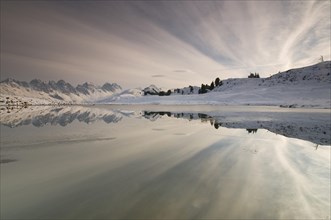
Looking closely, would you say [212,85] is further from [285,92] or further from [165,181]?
[165,181]

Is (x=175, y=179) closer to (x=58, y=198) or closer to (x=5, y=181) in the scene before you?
(x=58, y=198)

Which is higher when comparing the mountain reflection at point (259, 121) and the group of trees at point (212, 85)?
the group of trees at point (212, 85)

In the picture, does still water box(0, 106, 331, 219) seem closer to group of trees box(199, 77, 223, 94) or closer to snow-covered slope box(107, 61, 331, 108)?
snow-covered slope box(107, 61, 331, 108)

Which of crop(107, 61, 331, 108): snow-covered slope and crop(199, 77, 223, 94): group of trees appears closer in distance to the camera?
crop(107, 61, 331, 108): snow-covered slope

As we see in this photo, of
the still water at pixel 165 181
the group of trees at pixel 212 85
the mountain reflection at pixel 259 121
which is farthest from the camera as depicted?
the group of trees at pixel 212 85

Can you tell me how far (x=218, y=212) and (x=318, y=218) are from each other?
2.53 m

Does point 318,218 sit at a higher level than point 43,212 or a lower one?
lower

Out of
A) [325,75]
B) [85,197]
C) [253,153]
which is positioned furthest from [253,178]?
[325,75]

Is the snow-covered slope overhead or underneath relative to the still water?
overhead

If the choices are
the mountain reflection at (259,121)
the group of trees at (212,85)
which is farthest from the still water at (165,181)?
the group of trees at (212,85)

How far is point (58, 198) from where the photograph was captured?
7.60m

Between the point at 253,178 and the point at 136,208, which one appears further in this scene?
the point at 253,178

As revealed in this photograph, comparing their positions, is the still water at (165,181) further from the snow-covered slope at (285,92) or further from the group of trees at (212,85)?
the group of trees at (212,85)

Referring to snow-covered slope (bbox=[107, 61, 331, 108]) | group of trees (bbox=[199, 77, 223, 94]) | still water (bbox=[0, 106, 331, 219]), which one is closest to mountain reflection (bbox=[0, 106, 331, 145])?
still water (bbox=[0, 106, 331, 219])
